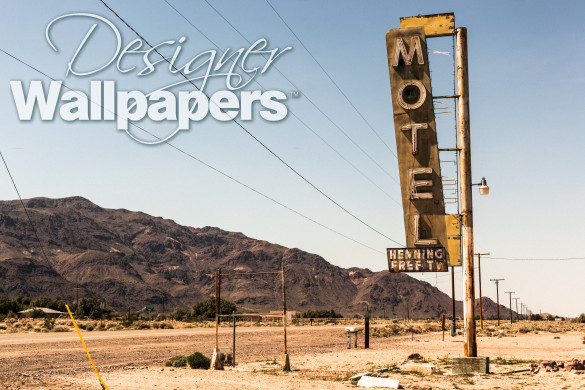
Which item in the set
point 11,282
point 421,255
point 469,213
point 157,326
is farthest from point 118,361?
point 11,282

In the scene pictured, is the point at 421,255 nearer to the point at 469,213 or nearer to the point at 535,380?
the point at 469,213

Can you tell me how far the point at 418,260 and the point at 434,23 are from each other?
384 inches

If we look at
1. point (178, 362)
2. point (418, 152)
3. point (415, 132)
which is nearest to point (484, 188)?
point (418, 152)

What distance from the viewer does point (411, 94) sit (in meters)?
24.2

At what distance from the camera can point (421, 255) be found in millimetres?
24703

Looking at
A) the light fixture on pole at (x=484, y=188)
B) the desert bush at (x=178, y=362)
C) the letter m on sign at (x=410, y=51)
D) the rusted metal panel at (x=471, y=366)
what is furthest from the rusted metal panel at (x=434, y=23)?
the desert bush at (x=178, y=362)

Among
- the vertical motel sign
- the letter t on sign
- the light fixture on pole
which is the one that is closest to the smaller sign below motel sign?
the vertical motel sign

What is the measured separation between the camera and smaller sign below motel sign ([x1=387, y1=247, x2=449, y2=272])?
2433cm

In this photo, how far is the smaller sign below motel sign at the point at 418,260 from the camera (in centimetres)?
2433

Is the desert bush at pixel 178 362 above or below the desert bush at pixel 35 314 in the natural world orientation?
above

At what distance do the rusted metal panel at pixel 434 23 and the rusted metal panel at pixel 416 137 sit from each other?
0.94ft

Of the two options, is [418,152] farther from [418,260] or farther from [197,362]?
[197,362]

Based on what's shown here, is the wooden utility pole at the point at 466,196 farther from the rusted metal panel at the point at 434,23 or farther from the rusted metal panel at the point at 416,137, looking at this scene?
the rusted metal panel at the point at 416,137

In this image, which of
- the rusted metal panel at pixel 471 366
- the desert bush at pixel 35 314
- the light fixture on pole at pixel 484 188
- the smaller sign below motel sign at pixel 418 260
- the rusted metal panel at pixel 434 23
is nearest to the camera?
the rusted metal panel at pixel 471 366
